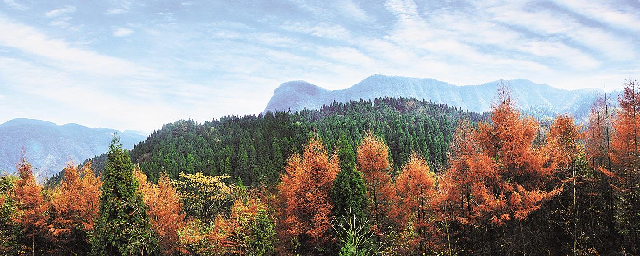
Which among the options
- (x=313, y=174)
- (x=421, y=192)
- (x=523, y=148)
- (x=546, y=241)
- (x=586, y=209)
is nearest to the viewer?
(x=523, y=148)

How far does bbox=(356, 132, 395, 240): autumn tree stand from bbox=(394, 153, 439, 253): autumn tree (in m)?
1.36

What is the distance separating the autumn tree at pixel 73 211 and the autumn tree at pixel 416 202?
3471 centimetres

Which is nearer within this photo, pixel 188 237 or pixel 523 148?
pixel 523 148

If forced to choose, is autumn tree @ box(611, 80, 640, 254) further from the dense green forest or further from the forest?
the dense green forest

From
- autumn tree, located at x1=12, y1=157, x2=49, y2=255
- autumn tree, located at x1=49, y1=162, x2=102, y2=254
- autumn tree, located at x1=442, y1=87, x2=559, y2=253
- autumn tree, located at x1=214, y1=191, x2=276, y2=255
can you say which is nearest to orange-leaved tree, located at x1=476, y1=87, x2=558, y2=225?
autumn tree, located at x1=442, y1=87, x2=559, y2=253

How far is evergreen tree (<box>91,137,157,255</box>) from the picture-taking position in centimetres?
3491

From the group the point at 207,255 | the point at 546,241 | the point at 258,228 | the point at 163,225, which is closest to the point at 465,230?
the point at 546,241

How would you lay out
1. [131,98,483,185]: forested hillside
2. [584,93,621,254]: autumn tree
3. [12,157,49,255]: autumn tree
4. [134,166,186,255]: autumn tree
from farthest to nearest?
[131,98,483,185]: forested hillside, [12,157,49,255]: autumn tree, [134,166,186,255]: autumn tree, [584,93,621,254]: autumn tree

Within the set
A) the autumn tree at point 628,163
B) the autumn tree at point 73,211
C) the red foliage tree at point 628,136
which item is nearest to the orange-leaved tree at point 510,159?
the autumn tree at point 628,163

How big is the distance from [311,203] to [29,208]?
33.9 m

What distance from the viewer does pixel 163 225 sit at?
3931 cm

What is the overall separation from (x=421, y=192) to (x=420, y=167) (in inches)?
105

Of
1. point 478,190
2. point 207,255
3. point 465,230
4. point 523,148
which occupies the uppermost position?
point 523,148

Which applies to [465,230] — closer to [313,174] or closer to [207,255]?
[313,174]
